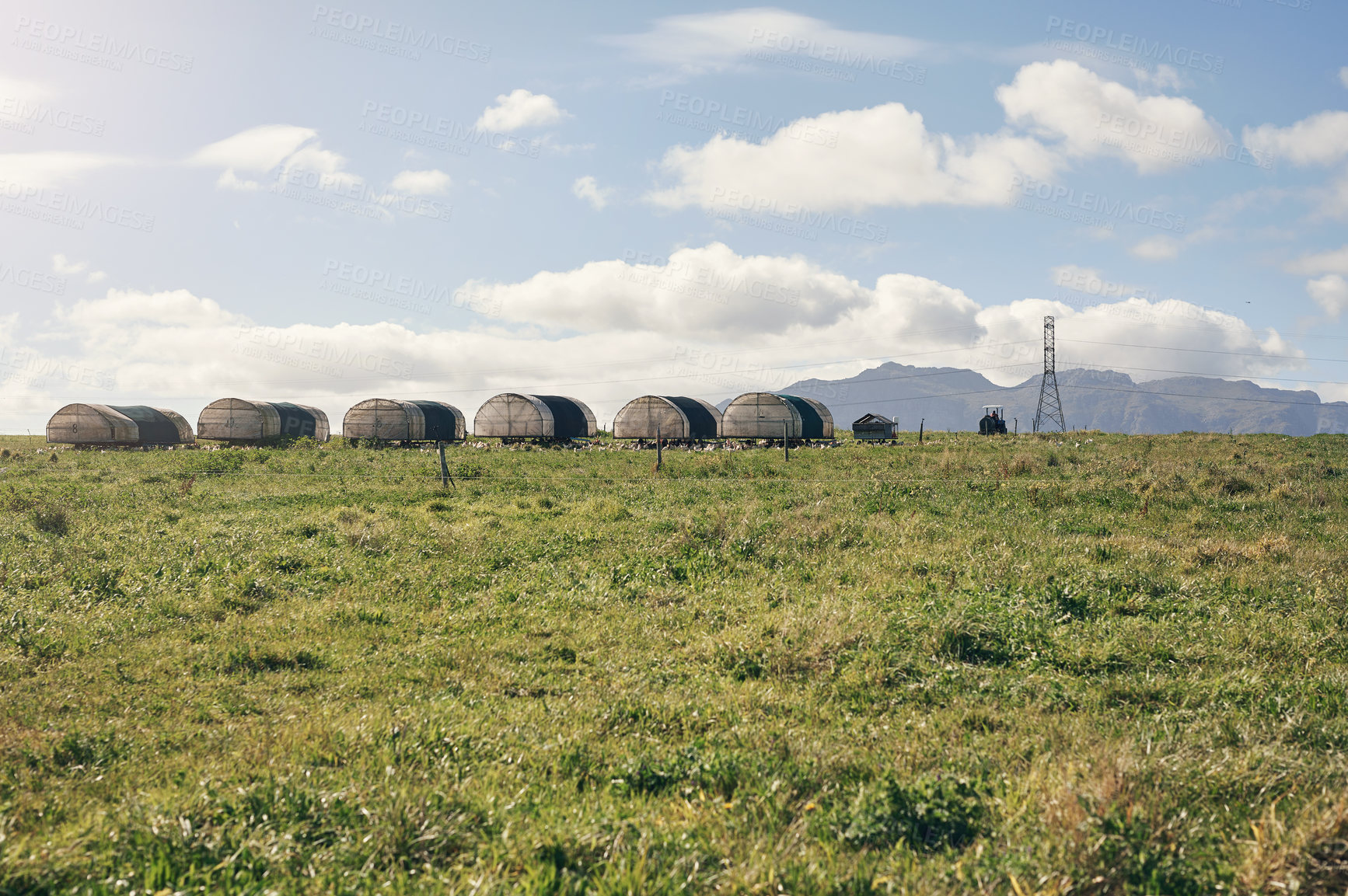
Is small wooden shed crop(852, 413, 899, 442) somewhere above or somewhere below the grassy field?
above

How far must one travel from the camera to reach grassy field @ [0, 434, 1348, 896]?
5.48m

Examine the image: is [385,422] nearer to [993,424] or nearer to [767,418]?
[767,418]

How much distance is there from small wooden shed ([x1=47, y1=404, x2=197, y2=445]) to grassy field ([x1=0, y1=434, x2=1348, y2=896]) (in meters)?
48.8

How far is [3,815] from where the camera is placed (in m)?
6.17

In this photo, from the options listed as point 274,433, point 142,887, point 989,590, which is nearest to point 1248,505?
point 989,590

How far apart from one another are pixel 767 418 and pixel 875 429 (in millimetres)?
10976

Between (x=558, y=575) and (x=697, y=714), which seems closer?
(x=697, y=714)

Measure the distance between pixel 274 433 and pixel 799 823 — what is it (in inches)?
2758

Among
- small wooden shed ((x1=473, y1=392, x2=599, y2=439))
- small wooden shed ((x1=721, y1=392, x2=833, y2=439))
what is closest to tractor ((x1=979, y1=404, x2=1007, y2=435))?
small wooden shed ((x1=721, y1=392, x2=833, y2=439))

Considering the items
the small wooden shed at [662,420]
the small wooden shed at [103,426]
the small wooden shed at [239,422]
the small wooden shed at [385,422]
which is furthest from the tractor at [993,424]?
the small wooden shed at [103,426]

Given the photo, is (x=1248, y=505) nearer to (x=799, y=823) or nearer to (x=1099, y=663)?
(x=1099, y=663)

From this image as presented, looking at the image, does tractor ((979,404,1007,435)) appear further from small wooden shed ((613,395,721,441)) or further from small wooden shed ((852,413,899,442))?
small wooden shed ((613,395,721,441))

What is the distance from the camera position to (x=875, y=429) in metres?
65.8

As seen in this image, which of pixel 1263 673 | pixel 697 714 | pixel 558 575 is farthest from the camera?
pixel 558 575
